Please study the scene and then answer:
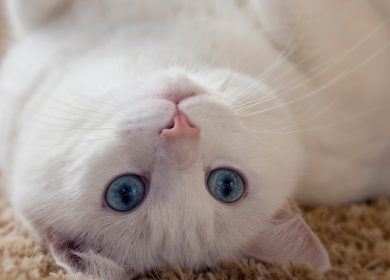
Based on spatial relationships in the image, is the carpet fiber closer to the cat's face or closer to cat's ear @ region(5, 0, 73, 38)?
the cat's face

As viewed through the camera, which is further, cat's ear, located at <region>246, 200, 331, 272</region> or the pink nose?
cat's ear, located at <region>246, 200, 331, 272</region>

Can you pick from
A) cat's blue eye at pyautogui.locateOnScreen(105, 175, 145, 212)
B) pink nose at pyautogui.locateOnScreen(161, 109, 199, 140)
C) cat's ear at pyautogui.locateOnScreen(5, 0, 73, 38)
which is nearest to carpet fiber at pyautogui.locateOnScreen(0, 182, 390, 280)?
cat's blue eye at pyautogui.locateOnScreen(105, 175, 145, 212)

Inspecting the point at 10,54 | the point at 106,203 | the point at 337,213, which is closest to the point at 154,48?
the point at 106,203

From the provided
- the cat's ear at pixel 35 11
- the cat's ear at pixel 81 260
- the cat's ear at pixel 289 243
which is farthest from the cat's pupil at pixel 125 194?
the cat's ear at pixel 35 11

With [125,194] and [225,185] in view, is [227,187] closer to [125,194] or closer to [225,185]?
[225,185]

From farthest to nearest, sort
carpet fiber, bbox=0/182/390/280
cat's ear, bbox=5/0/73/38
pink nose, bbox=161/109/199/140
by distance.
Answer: cat's ear, bbox=5/0/73/38 → carpet fiber, bbox=0/182/390/280 → pink nose, bbox=161/109/199/140

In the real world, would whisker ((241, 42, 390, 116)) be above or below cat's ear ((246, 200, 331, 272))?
above

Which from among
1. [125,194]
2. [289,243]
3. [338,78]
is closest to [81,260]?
[125,194]
